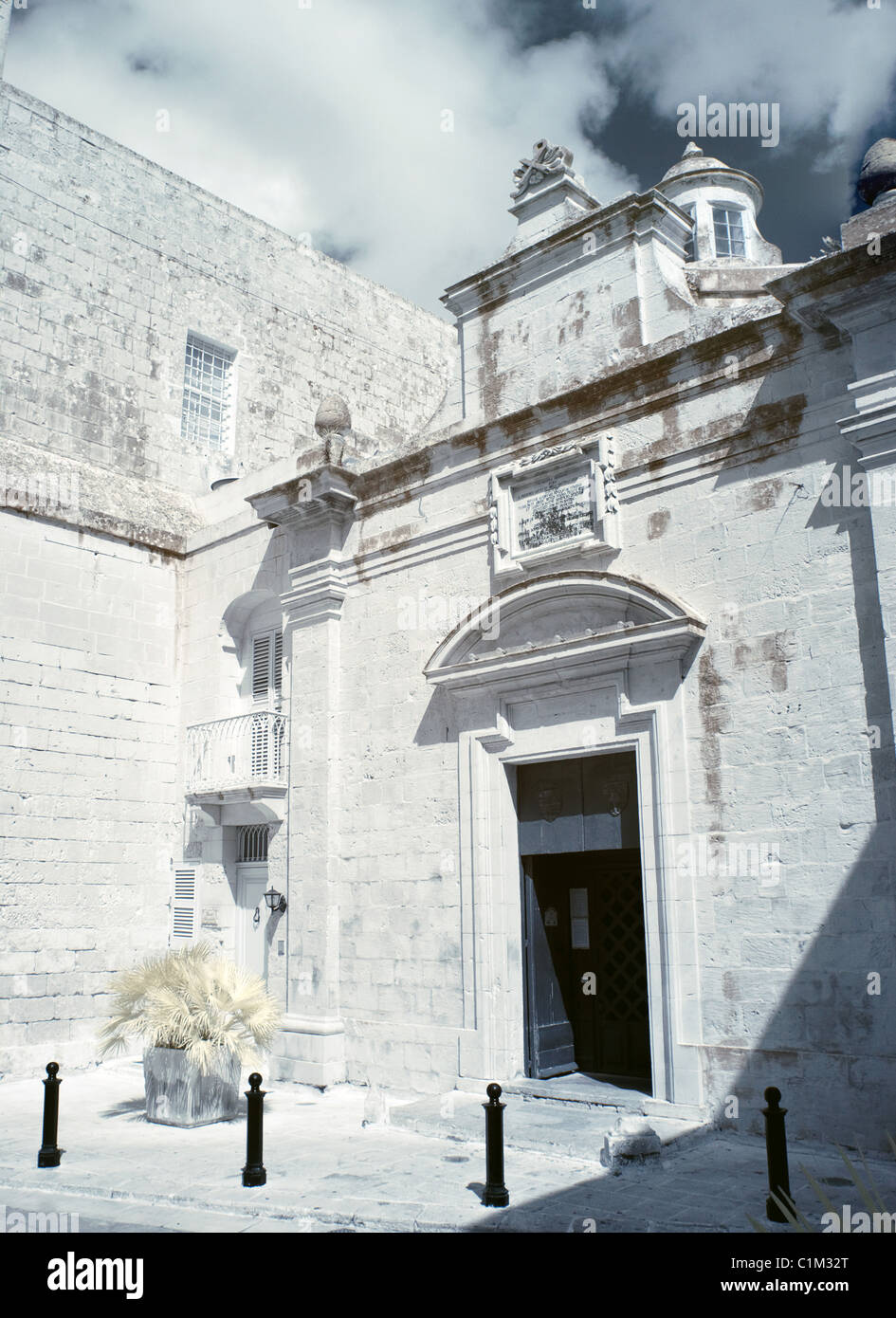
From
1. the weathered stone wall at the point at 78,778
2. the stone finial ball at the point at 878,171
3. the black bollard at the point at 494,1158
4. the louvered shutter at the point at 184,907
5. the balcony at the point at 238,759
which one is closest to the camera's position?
the black bollard at the point at 494,1158

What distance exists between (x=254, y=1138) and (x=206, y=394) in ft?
40.2

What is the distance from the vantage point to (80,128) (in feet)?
50.0

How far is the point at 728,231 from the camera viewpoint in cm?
1441

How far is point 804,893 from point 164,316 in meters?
12.6

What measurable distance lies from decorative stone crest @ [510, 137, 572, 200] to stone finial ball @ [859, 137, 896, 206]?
3.48m

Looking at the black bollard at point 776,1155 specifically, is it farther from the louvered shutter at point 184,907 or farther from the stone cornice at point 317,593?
the louvered shutter at point 184,907

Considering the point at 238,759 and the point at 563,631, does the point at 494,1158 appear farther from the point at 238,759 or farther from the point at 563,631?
the point at 238,759

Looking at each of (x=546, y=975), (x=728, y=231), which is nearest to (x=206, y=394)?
(x=728, y=231)

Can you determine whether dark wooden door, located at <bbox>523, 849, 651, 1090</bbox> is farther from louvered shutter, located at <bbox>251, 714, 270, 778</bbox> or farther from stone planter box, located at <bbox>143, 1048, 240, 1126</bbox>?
louvered shutter, located at <bbox>251, 714, 270, 778</bbox>

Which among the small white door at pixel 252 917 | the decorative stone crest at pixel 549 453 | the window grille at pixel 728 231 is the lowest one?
the small white door at pixel 252 917

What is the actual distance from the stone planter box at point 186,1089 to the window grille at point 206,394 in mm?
9700

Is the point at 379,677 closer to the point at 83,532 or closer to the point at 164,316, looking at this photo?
the point at 83,532

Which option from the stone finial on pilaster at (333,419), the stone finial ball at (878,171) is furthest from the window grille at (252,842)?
the stone finial ball at (878,171)

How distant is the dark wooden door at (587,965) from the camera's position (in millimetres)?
10000
